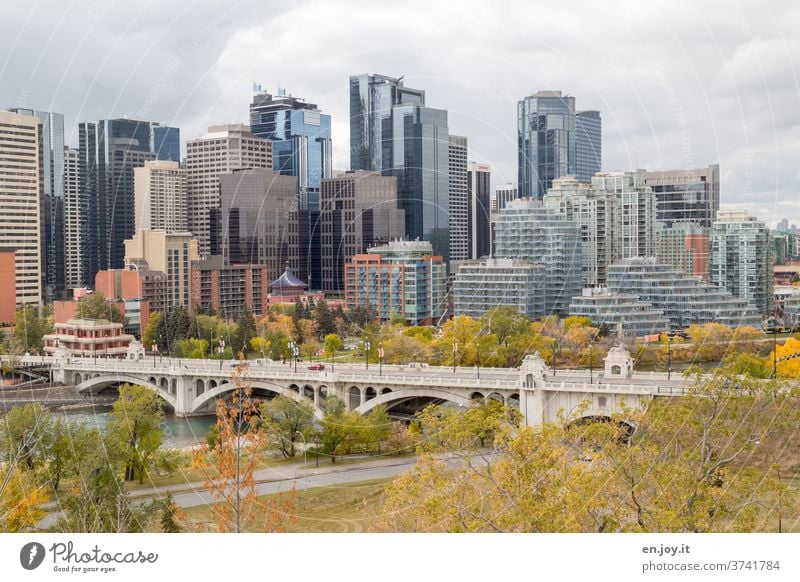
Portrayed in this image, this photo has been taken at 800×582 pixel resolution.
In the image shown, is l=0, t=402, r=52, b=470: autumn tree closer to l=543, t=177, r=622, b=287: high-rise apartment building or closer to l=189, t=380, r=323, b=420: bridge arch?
l=189, t=380, r=323, b=420: bridge arch

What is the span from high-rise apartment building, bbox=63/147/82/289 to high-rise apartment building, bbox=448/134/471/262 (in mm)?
2133

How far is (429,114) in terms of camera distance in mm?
5555

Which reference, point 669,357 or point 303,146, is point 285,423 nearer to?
point 303,146

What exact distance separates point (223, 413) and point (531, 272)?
487cm

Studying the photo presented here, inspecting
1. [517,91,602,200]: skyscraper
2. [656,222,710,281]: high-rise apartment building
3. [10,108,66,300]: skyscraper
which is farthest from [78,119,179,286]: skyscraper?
[656,222,710,281]: high-rise apartment building

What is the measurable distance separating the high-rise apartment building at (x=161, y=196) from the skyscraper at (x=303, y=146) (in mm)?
663

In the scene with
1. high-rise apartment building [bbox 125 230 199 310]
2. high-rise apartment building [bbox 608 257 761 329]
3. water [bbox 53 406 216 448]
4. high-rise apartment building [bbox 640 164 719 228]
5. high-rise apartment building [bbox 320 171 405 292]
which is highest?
high-rise apartment building [bbox 640 164 719 228]

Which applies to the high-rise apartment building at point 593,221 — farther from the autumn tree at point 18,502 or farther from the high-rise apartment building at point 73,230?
the autumn tree at point 18,502

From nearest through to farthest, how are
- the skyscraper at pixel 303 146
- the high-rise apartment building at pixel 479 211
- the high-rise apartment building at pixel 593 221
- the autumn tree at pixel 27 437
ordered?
the autumn tree at pixel 27 437 → the skyscraper at pixel 303 146 → the high-rise apartment building at pixel 479 211 → the high-rise apartment building at pixel 593 221

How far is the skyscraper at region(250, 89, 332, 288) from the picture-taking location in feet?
17.4

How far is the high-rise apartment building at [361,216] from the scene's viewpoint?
21.4 ft

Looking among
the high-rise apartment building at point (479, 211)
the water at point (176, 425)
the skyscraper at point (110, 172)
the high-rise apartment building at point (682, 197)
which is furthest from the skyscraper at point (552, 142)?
the water at point (176, 425)

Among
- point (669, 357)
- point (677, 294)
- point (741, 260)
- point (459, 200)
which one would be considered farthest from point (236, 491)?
point (677, 294)

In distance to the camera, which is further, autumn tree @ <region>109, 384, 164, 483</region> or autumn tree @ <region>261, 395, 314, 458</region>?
autumn tree @ <region>261, 395, 314, 458</region>
